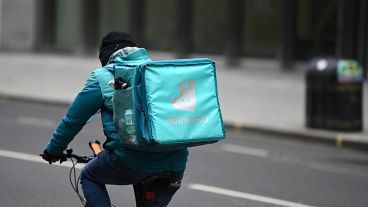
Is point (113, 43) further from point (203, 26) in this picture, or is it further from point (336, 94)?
point (203, 26)

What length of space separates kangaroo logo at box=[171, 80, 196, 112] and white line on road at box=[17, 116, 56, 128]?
879cm

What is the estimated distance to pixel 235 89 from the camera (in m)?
19.0

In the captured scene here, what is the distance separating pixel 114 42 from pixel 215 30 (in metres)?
20.0

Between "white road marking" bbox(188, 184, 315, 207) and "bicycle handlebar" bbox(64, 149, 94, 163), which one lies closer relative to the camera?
"bicycle handlebar" bbox(64, 149, 94, 163)

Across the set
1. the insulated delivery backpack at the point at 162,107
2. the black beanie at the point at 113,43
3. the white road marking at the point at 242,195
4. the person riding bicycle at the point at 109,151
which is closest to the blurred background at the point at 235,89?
the white road marking at the point at 242,195

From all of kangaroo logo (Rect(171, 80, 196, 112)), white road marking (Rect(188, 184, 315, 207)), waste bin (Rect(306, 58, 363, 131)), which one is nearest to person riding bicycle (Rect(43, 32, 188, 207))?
kangaroo logo (Rect(171, 80, 196, 112))

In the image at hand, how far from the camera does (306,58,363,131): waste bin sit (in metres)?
13.4

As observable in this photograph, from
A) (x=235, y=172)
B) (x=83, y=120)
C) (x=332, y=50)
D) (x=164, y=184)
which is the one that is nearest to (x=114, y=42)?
(x=83, y=120)

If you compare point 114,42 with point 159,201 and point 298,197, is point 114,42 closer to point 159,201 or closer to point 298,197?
point 159,201

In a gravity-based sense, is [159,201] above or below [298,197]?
above

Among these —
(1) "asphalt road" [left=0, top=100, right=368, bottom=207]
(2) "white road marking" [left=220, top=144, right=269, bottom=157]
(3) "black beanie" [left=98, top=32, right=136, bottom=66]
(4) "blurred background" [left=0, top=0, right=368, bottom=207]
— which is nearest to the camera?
(3) "black beanie" [left=98, top=32, right=136, bottom=66]

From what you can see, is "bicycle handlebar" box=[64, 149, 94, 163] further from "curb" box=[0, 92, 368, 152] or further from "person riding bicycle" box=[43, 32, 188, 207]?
"curb" box=[0, 92, 368, 152]

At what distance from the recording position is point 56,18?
28250mm

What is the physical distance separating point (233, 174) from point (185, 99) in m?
5.12
